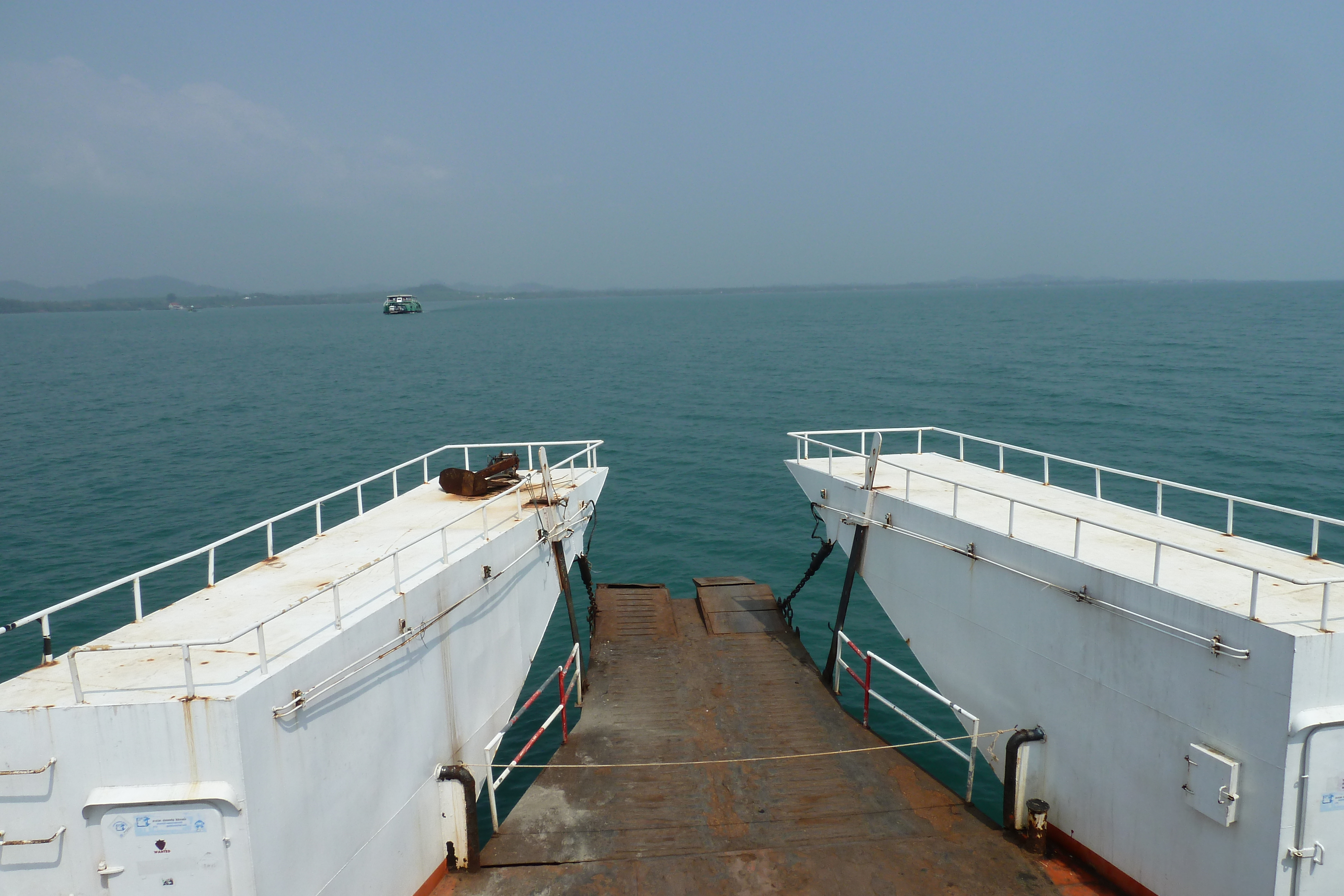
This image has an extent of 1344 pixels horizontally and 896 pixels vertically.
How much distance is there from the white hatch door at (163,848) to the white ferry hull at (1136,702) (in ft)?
37.8

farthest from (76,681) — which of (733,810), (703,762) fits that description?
(703,762)

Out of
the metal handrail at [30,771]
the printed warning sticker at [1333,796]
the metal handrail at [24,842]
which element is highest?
the metal handrail at [30,771]

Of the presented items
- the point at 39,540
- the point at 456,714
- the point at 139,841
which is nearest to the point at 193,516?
the point at 39,540

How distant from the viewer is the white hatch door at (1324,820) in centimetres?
925

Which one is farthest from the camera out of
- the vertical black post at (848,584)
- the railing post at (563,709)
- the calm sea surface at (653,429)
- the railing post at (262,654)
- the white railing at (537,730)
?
the calm sea surface at (653,429)

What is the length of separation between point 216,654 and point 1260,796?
12677 millimetres

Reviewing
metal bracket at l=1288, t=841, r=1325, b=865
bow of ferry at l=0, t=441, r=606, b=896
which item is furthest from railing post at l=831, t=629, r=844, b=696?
metal bracket at l=1288, t=841, r=1325, b=865

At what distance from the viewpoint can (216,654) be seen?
386 inches

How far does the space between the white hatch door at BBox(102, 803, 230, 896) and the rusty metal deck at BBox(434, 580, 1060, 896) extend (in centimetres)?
393

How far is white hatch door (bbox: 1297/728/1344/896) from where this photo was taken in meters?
9.25

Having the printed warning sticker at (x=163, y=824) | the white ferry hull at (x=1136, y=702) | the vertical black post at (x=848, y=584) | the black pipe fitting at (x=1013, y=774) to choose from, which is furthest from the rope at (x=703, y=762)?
the printed warning sticker at (x=163, y=824)

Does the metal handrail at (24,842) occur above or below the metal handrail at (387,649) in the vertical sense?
below

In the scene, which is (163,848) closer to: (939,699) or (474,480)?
(474,480)

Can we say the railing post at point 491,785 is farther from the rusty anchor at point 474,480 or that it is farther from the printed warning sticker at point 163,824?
the rusty anchor at point 474,480
